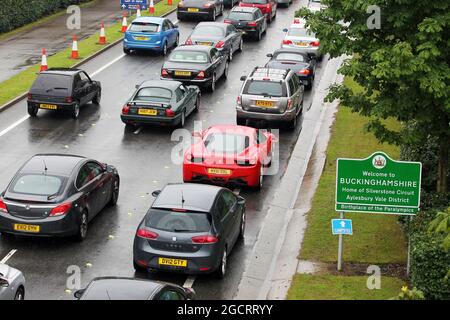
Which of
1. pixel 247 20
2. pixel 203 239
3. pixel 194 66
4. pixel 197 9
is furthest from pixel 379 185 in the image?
pixel 197 9

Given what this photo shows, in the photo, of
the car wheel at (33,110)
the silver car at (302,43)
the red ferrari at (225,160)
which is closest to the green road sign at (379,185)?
the red ferrari at (225,160)

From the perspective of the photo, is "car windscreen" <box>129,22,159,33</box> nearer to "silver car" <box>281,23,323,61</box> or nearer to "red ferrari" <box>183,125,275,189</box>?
"silver car" <box>281,23,323,61</box>

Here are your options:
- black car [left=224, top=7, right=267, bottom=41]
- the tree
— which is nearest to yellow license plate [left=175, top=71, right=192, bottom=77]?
black car [left=224, top=7, right=267, bottom=41]

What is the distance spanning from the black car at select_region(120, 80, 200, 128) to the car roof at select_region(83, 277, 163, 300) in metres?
13.3

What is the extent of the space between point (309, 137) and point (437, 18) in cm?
1089

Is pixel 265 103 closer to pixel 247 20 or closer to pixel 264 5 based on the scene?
pixel 247 20

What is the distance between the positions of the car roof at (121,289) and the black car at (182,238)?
3.04m

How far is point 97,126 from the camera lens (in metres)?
28.4

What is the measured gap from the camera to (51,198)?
1889cm

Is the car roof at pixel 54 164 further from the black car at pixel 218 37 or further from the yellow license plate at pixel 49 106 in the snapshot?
the black car at pixel 218 37

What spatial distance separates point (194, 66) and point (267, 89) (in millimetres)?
4688

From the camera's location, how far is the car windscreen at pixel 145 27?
37.8 metres

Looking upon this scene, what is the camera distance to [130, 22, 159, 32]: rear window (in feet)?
124
